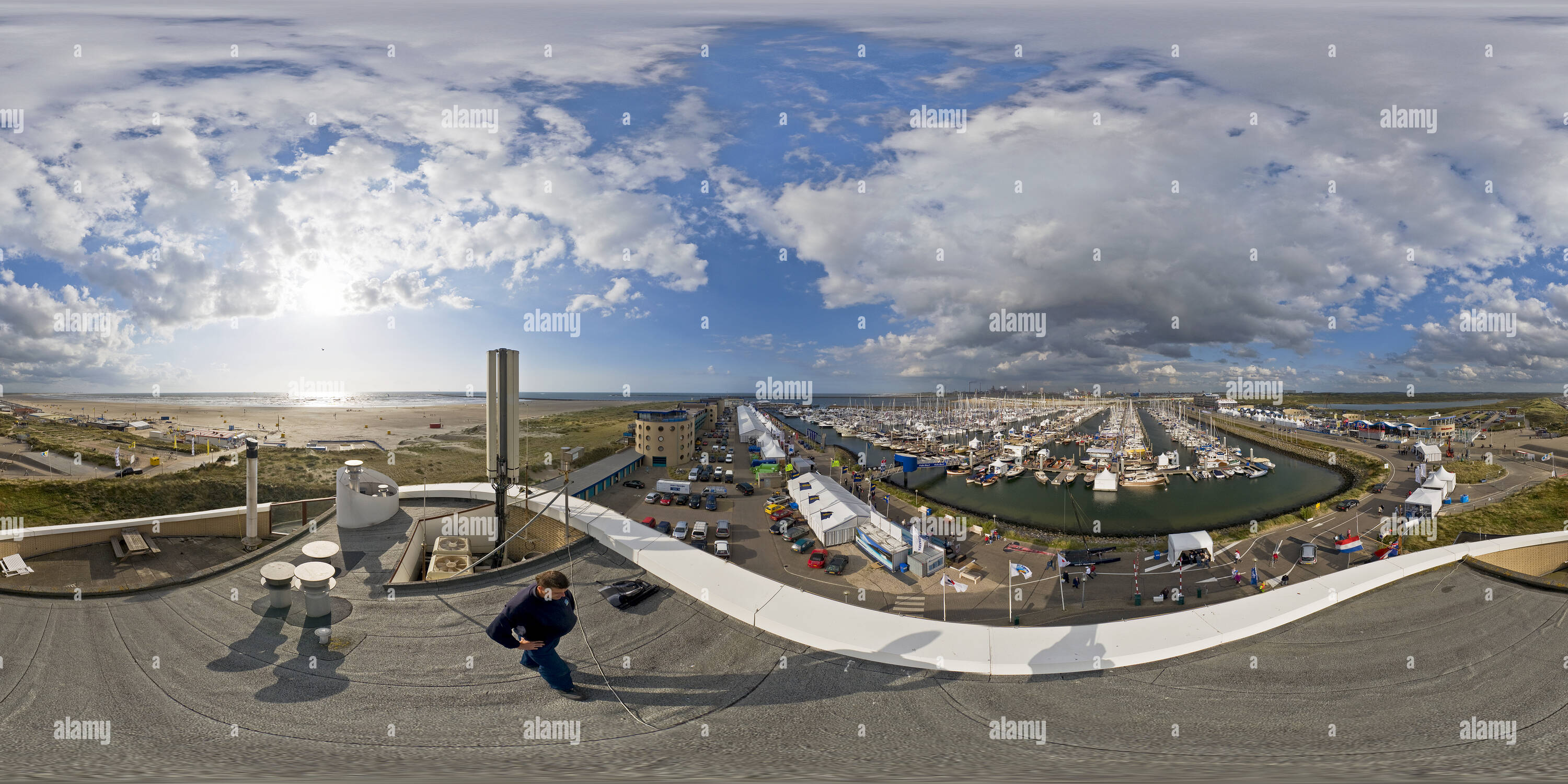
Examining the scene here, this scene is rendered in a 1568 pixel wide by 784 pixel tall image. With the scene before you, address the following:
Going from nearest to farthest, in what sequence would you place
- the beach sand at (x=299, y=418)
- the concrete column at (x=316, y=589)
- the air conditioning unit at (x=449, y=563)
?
the concrete column at (x=316, y=589), the air conditioning unit at (x=449, y=563), the beach sand at (x=299, y=418)

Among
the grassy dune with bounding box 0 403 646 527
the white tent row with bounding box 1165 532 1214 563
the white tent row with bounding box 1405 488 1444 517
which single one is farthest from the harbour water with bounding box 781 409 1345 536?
the grassy dune with bounding box 0 403 646 527

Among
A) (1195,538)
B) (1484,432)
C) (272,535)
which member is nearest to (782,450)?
(1195,538)

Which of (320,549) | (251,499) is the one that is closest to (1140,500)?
(320,549)

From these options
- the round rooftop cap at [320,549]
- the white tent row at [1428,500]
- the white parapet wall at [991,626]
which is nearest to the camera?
the white parapet wall at [991,626]

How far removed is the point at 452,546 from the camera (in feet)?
18.1

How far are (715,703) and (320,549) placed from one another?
3.44 m

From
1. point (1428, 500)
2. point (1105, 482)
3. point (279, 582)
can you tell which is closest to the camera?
point (279, 582)

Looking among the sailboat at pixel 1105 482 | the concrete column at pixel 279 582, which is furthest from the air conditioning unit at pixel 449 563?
the sailboat at pixel 1105 482

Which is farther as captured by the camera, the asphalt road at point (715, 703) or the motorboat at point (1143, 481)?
the motorboat at point (1143, 481)

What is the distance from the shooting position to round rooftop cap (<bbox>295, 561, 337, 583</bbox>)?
11.3 feet

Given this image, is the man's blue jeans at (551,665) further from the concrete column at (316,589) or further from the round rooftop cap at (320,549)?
the round rooftop cap at (320,549)

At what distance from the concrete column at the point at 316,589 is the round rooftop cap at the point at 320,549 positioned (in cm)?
30

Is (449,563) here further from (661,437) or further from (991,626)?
(661,437)

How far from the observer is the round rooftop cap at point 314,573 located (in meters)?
3.43
